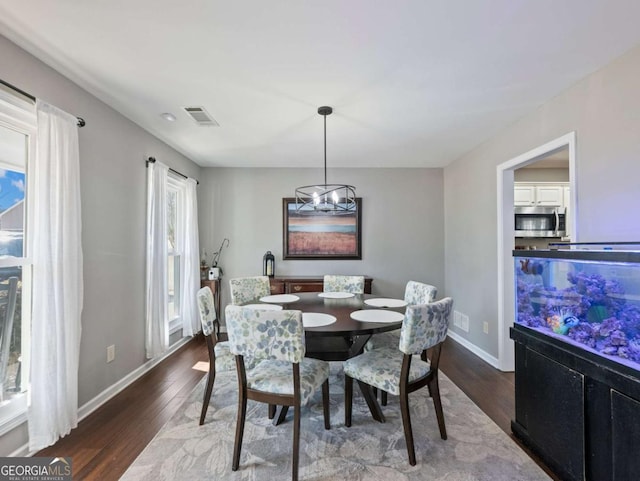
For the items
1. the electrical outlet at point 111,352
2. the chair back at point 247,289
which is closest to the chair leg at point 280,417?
the chair back at point 247,289

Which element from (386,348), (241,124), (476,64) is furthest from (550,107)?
(241,124)

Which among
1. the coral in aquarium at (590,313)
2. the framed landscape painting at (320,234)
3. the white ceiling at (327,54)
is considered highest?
the white ceiling at (327,54)

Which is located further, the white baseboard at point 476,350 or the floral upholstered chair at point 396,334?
the white baseboard at point 476,350

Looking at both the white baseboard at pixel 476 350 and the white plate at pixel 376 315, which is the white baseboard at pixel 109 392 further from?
the white baseboard at pixel 476 350

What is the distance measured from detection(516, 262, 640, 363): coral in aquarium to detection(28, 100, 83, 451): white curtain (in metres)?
2.97

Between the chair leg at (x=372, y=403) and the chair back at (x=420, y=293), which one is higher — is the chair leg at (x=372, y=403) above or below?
below

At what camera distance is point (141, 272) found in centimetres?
312

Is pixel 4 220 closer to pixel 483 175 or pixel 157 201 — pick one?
pixel 157 201

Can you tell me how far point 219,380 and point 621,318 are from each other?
2.94 m

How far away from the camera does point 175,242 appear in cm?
417

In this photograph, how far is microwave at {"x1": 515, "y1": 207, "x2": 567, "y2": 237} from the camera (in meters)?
4.62

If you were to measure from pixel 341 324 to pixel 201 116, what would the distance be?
223cm

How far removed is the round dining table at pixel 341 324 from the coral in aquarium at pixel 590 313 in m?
0.85

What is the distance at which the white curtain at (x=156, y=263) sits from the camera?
315cm
